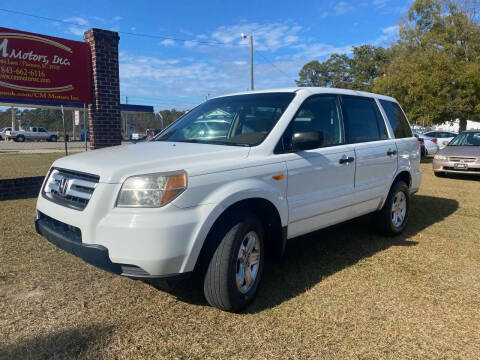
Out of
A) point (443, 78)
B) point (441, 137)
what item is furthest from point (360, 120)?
point (441, 137)

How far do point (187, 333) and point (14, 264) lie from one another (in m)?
2.32

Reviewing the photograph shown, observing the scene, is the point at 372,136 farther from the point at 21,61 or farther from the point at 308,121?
the point at 21,61

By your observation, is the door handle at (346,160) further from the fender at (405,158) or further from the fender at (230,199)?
the fender at (405,158)

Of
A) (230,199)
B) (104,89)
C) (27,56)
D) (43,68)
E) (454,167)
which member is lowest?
(454,167)

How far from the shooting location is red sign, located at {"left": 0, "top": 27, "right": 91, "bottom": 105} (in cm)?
695

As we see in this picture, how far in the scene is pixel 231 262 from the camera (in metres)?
Result: 2.82

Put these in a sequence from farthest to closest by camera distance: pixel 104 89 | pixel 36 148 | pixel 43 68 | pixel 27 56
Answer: pixel 36 148 < pixel 104 89 < pixel 43 68 < pixel 27 56

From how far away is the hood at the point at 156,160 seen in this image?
8.77ft

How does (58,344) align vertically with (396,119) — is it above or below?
below

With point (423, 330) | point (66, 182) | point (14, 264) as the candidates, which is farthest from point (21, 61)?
point (423, 330)

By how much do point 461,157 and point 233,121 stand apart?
9205mm

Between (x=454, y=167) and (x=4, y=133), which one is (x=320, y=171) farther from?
(x=4, y=133)

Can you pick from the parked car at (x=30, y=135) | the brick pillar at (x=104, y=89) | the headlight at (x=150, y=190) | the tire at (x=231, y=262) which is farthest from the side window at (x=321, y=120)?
the parked car at (x=30, y=135)

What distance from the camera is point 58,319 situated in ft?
9.60
